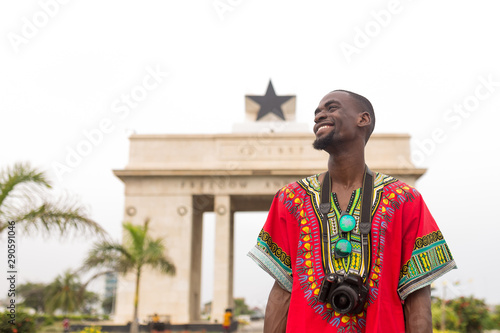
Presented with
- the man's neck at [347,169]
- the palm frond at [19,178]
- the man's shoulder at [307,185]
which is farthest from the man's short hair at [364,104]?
the palm frond at [19,178]

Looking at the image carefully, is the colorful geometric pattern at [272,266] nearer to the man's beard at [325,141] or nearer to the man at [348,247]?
the man at [348,247]

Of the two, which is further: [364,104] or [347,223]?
[364,104]

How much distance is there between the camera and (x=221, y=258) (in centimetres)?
2933

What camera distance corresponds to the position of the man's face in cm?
299

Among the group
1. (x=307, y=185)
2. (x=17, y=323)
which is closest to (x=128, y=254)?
(x=17, y=323)

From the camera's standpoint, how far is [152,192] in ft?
98.3

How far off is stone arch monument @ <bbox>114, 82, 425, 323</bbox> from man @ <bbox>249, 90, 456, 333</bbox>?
25.6 m

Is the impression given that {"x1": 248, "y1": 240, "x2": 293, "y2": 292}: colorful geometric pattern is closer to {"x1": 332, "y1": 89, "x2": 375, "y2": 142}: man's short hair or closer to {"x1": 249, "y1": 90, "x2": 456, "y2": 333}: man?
{"x1": 249, "y1": 90, "x2": 456, "y2": 333}: man

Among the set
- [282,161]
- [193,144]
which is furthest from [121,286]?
[282,161]

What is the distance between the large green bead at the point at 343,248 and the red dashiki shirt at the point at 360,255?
0.13 ft

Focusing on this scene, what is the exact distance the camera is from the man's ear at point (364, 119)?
3.06m

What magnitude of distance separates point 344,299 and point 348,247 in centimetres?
29

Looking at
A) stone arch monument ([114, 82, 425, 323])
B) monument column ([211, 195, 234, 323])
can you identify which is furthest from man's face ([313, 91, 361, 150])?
monument column ([211, 195, 234, 323])

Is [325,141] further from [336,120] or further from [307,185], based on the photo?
[307,185]
